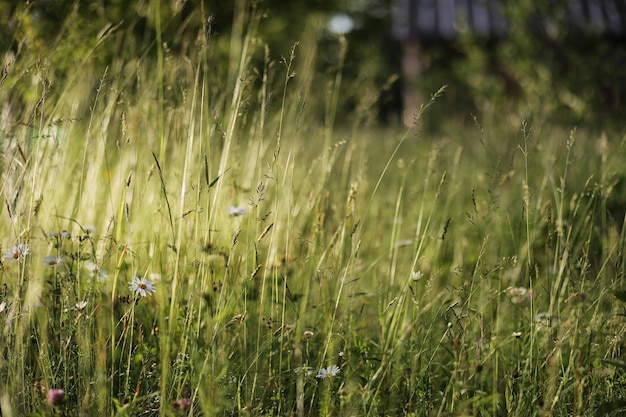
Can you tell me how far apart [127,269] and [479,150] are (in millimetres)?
3679

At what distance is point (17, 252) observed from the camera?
4.58 ft

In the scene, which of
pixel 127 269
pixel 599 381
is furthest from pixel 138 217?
pixel 599 381

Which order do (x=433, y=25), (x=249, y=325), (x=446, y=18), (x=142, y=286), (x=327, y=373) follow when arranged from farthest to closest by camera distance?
(x=446, y=18) → (x=433, y=25) → (x=249, y=325) → (x=142, y=286) → (x=327, y=373)

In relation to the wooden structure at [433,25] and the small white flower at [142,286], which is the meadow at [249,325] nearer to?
the small white flower at [142,286]

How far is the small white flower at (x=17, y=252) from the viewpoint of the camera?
4.36 feet

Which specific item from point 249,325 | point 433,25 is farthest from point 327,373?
point 433,25

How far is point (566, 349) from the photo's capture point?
5.32 feet

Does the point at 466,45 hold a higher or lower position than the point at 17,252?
higher

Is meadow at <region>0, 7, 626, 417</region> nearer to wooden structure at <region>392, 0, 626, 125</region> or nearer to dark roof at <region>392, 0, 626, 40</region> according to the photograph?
wooden structure at <region>392, 0, 626, 125</region>

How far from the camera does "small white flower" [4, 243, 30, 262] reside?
1329 mm

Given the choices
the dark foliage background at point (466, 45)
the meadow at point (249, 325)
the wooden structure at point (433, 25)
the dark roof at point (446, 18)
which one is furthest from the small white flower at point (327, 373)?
the dark roof at point (446, 18)

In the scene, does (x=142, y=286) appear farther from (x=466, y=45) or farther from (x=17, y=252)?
(x=466, y=45)

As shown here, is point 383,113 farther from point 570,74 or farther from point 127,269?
point 127,269

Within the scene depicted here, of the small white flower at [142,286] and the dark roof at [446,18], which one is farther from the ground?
the dark roof at [446,18]
